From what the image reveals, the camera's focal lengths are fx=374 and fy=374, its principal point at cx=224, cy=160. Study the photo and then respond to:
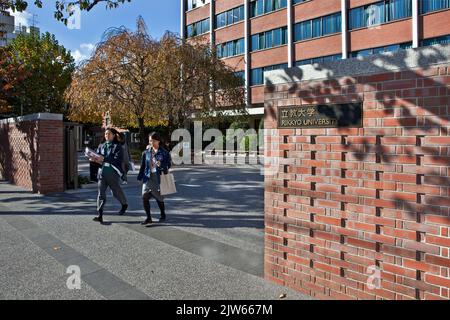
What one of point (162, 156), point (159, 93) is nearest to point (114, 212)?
point (162, 156)

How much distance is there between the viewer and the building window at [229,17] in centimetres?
3612

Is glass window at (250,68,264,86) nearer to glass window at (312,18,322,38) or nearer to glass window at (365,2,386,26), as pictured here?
glass window at (312,18,322,38)

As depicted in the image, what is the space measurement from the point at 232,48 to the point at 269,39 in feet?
15.2

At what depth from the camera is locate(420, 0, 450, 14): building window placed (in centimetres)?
2332

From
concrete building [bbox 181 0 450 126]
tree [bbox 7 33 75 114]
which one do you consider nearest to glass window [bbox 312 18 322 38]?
concrete building [bbox 181 0 450 126]

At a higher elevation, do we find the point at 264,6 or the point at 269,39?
the point at 264,6

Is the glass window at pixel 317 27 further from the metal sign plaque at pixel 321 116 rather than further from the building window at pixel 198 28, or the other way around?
the metal sign plaque at pixel 321 116

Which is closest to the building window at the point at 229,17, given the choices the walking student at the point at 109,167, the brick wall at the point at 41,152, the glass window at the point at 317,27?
the glass window at the point at 317,27

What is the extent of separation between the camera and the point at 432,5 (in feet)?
78.2

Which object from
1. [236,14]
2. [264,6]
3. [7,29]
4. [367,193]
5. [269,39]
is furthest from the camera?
[7,29]

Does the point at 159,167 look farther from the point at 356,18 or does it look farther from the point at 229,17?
the point at 229,17

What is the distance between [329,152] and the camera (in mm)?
3709

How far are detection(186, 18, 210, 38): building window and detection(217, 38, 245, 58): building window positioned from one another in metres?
3.23

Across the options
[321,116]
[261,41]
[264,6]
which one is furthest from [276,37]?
[321,116]
